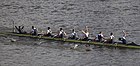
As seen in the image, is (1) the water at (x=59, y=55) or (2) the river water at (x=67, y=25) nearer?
(1) the water at (x=59, y=55)

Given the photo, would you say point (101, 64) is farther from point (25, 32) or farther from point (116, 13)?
point (116, 13)

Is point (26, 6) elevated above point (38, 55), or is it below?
above

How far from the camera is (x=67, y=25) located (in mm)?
76938

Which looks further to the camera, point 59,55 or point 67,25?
point 67,25

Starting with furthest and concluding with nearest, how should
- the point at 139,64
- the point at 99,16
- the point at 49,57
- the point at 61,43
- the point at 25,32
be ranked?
the point at 99,16, the point at 25,32, the point at 61,43, the point at 49,57, the point at 139,64

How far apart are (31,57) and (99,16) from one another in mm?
28021

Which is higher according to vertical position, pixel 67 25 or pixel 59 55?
pixel 67 25

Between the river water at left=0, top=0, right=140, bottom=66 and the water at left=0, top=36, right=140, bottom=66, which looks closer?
the water at left=0, top=36, right=140, bottom=66

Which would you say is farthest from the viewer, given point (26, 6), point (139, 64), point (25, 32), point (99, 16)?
point (26, 6)

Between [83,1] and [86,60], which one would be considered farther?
[83,1]

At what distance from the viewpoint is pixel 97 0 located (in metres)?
97.2

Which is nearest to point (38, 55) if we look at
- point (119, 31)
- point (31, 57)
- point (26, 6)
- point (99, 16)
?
point (31, 57)

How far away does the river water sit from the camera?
56.6m

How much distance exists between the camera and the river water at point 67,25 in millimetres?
56562
